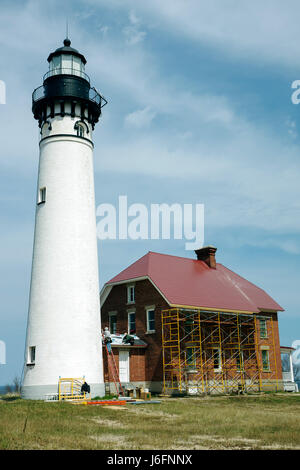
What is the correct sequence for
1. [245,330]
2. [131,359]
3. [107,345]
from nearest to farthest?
[107,345]
[131,359]
[245,330]

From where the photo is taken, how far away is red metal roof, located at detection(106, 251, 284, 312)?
31033mm

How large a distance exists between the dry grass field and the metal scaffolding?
9766 millimetres

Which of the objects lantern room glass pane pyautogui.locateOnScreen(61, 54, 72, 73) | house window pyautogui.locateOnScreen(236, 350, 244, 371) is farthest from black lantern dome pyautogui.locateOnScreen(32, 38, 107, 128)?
house window pyautogui.locateOnScreen(236, 350, 244, 371)

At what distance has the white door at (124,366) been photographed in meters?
29.0

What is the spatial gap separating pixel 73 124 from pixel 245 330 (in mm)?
19284

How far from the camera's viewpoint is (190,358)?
30.4 meters

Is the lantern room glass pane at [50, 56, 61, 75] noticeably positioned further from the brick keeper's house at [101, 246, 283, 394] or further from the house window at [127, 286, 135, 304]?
the house window at [127, 286, 135, 304]

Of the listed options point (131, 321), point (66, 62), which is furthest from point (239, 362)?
point (66, 62)

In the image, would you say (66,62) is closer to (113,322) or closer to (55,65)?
(55,65)

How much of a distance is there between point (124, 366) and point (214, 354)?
6221 mm

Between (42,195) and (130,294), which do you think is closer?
(42,195)

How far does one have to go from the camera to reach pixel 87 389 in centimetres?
2166

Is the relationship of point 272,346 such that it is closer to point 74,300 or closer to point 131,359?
point 131,359
